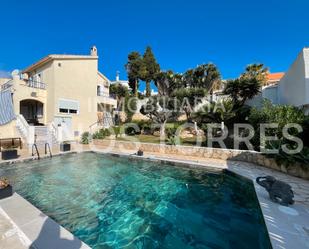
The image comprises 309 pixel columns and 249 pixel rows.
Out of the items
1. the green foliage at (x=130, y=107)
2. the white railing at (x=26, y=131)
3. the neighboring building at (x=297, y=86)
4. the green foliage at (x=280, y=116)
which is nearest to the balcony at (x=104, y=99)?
the green foliage at (x=130, y=107)

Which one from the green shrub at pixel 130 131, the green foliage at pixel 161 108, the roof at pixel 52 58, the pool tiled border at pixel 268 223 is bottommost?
the pool tiled border at pixel 268 223

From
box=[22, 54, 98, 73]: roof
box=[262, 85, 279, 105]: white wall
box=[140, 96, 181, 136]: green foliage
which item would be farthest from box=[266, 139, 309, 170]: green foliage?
box=[22, 54, 98, 73]: roof

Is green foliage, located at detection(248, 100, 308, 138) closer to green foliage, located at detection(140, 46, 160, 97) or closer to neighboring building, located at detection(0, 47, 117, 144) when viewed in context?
neighboring building, located at detection(0, 47, 117, 144)

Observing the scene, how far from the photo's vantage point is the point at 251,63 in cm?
2294

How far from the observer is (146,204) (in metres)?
6.80

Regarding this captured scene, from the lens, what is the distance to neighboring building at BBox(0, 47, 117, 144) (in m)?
19.1

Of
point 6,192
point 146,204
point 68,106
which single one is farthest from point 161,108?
point 6,192

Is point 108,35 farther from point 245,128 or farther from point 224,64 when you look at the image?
point 245,128

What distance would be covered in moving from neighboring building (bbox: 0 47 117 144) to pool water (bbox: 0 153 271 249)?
390 inches

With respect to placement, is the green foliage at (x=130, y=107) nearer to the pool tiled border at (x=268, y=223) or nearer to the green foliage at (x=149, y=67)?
the green foliage at (x=149, y=67)

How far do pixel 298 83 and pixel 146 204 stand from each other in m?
13.0

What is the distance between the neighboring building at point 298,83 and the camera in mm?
11344

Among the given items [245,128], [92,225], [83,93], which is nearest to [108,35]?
[83,93]

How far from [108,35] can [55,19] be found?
7.52 metres
